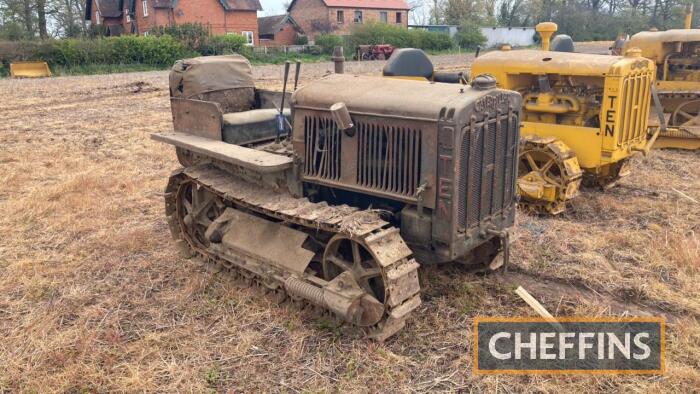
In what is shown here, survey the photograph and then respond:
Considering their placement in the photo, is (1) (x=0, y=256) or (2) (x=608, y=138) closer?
(1) (x=0, y=256)

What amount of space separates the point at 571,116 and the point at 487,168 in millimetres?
3744

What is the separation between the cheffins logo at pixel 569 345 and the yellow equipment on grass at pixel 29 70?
93.1ft

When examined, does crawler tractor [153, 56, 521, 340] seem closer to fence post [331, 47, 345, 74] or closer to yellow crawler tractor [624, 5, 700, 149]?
fence post [331, 47, 345, 74]

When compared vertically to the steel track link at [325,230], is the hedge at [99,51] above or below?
above

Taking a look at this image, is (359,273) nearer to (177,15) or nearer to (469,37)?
(177,15)

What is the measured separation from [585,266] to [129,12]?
1698 inches

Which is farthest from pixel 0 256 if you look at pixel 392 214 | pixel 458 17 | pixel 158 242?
pixel 458 17

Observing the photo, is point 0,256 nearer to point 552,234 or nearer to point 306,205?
point 306,205

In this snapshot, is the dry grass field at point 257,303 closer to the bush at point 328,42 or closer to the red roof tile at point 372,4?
the bush at point 328,42

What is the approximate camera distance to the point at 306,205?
15.9 feet

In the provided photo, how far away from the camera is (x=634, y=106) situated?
7469 mm

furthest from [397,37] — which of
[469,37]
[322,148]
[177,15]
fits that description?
[322,148]

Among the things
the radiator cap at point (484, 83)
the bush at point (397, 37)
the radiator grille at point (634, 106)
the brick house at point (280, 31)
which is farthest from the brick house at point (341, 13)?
the radiator cap at point (484, 83)

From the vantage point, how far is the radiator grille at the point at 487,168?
179 inches
